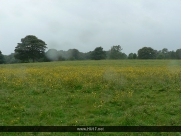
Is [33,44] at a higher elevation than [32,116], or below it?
higher

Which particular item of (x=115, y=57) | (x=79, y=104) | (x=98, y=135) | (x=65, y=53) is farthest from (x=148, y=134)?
(x=115, y=57)

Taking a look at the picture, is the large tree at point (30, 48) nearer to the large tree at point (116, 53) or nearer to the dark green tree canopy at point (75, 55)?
the dark green tree canopy at point (75, 55)

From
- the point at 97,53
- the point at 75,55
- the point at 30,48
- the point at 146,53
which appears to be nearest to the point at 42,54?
the point at 30,48

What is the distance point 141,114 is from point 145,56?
62766mm

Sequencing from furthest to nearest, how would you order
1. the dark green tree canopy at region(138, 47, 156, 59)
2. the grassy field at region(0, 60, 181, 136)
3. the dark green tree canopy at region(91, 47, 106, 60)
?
the dark green tree canopy at region(138, 47, 156, 59) → the dark green tree canopy at region(91, 47, 106, 60) → the grassy field at region(0, 60, 181, 136)

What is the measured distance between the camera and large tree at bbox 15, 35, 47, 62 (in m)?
60.6

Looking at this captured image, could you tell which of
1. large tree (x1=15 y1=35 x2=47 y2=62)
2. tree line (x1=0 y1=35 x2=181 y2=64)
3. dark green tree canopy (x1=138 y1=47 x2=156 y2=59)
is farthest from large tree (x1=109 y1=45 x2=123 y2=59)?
large tree (x1=15 y1=35 x2=47 y2=62)

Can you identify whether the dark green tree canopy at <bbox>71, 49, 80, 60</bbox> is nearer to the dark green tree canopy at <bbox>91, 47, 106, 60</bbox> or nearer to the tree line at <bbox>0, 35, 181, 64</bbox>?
the tree line at <bbox>0, 35, 181, 64</bbox>

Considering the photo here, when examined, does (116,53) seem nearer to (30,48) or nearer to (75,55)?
(75,55)

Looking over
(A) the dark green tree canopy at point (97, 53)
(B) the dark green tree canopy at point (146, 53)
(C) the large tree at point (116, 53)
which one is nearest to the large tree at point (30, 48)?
(A) the dark green tree canopy at point (97, 53)

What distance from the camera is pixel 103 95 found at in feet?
→ 34.1

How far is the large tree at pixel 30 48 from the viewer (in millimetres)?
60594

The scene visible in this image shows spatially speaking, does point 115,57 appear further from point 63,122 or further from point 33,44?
point 63,122

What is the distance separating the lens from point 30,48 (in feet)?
201
